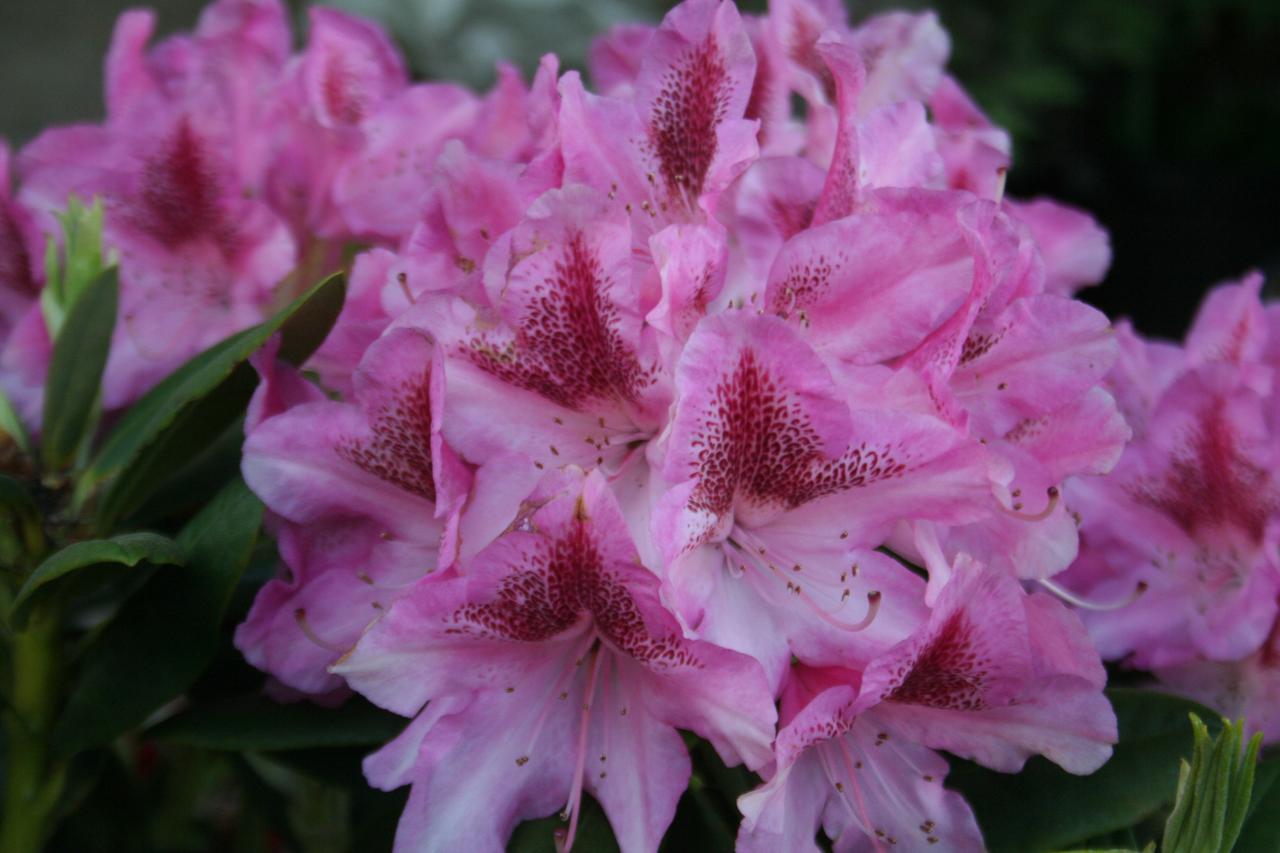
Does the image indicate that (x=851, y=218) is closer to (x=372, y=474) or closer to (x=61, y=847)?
(x=372, y=474)

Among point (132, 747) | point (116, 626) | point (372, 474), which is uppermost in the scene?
point (372, 474)

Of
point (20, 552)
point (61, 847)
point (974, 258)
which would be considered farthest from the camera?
point (61, 847)

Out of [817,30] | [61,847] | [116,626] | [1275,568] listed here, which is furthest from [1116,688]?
[61,847]

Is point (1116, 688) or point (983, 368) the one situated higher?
point (983, 368)

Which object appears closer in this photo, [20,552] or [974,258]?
[974,258]

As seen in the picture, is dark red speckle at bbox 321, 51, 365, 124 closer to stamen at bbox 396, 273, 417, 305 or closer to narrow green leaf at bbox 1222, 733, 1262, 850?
stamen at bbox 396, 273, 417, 305

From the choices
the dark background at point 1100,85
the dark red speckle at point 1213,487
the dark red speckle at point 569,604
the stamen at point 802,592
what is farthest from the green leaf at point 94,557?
the dark background at point 1100,85

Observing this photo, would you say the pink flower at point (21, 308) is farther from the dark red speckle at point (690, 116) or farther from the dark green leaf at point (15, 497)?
the dark red speckle at point (690, 116)

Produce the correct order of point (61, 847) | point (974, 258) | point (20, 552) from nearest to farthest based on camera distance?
point (974, 258)
point (20, 552)
point (61, 847)
